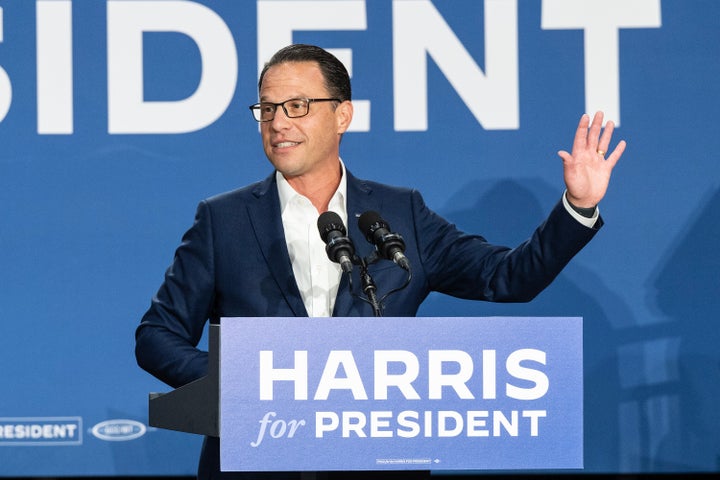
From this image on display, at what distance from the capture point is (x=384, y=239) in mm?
1963

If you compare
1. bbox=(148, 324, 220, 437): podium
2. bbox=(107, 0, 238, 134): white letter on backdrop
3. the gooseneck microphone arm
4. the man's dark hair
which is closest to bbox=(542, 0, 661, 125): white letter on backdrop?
bbox=(107, 0, 238, 134): white letter on backdrop

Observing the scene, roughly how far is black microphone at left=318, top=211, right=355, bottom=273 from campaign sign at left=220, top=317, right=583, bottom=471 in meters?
0.19

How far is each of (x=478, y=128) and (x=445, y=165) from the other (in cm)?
18

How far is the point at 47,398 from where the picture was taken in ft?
12.6

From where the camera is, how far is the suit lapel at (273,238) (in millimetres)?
2277

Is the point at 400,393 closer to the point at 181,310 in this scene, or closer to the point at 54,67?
the point at 181,310

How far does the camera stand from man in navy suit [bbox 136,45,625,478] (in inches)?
88.4

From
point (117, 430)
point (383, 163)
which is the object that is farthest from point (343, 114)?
point (117, 430)

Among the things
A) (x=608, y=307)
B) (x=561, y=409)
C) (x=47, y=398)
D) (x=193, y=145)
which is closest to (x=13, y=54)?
(x=193, y=145)

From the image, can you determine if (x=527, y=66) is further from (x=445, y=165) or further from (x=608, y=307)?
(x=608, y=307)

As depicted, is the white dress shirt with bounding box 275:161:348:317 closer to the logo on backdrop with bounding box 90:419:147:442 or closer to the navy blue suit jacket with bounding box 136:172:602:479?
the navy blue suit jacket with bounding box 136:172:602:479

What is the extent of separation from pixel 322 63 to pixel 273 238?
1.34 ft

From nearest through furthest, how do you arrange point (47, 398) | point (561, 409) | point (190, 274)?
point (561, 409) → point (190, 274) → point (47, 398)

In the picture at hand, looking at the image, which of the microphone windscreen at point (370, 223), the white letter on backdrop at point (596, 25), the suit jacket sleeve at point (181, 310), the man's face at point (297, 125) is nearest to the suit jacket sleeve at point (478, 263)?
the man's face at point (297, 125)
